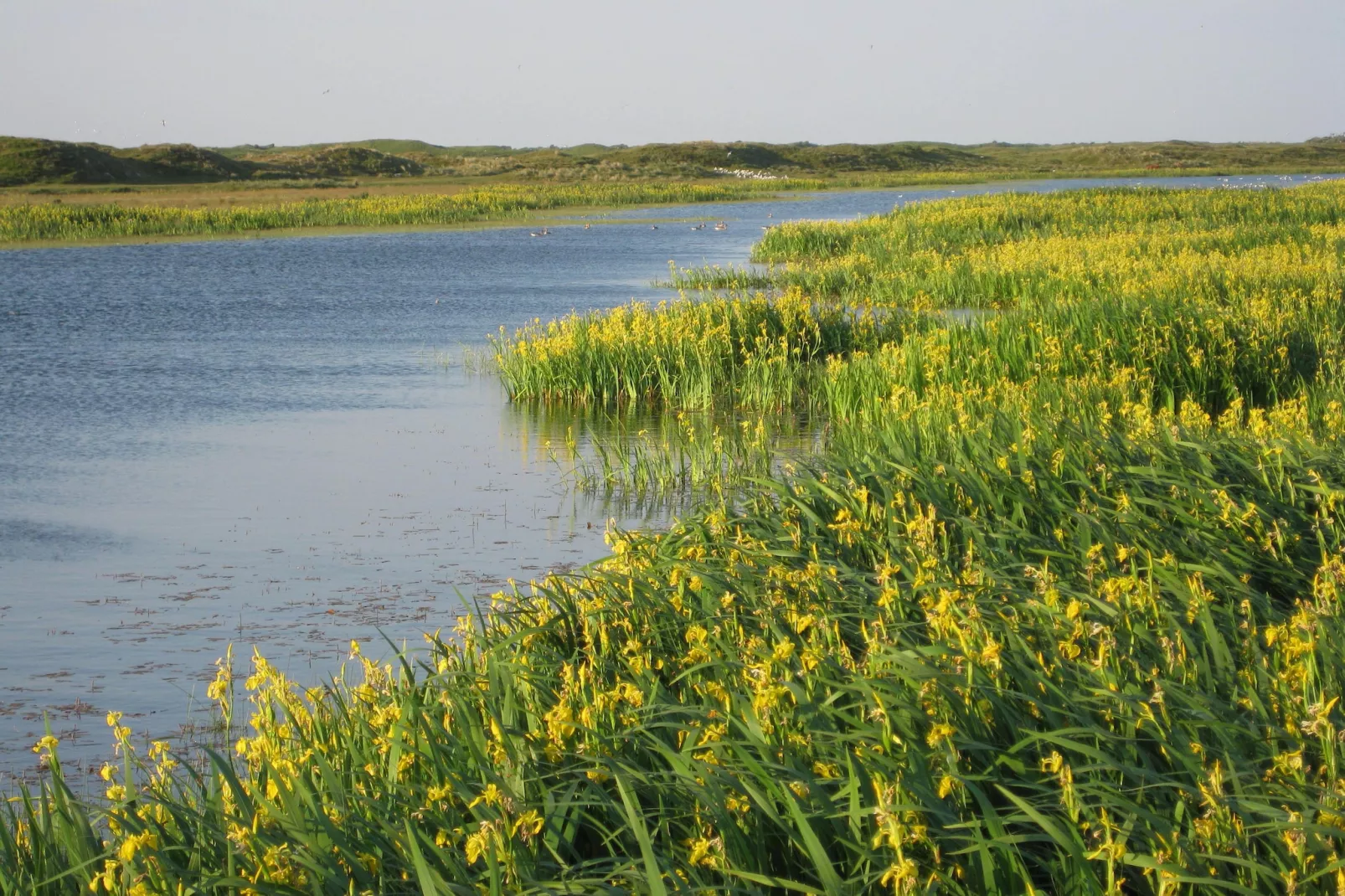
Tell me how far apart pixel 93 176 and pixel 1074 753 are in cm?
9349

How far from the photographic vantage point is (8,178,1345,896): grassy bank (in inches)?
137

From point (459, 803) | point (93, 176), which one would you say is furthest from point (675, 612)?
point (93, 176)

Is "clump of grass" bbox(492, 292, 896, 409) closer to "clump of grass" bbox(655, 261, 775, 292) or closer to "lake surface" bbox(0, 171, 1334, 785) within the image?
"lake surface" bbox(0, 171, 1334, 785)

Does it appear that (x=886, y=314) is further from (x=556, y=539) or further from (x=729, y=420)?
(x=556, y=539)

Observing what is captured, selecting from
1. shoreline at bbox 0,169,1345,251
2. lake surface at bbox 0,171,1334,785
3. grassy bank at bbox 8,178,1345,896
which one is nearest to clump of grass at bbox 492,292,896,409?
lake surface at bbox 0,171,1334,785

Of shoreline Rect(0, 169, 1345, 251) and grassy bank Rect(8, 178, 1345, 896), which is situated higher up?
shoreline Rect(0, 169, 1345, 251)

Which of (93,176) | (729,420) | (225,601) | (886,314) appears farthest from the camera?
(93,176)

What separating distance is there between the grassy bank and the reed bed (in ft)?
147

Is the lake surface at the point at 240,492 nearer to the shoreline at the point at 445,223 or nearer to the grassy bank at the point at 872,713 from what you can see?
the grassy bank at the point at 872,713

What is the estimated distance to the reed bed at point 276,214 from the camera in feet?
155

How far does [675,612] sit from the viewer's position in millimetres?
5512

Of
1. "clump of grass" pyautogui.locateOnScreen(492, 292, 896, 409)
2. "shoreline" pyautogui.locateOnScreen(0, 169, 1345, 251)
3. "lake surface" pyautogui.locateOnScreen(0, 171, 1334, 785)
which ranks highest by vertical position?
"shoreline" pyautogui.locateOnScreen(0, 169, 1345, 251)

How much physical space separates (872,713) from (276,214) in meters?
54.9

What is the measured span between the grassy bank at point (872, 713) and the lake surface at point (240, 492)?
2.88 ft
